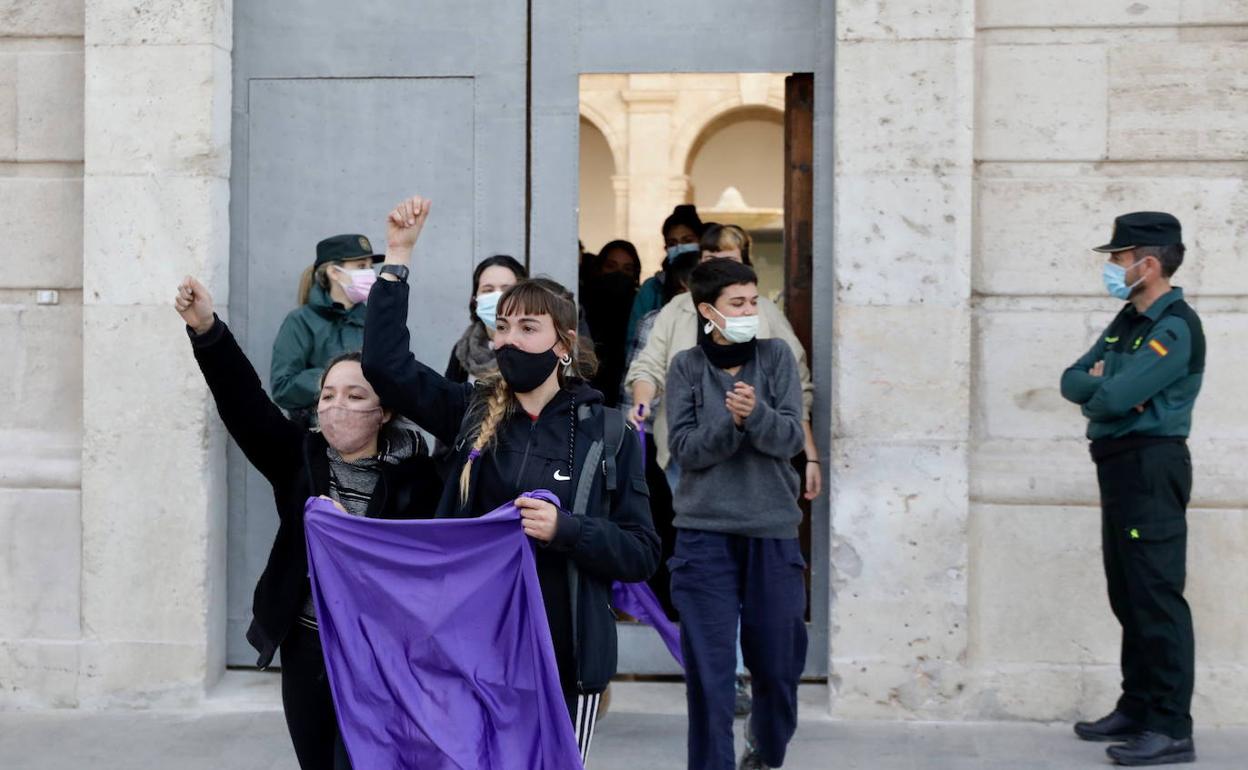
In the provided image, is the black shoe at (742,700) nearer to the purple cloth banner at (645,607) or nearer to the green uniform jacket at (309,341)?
the purple cloth banner at (645,607)

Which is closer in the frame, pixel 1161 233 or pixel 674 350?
pixel 1161 233

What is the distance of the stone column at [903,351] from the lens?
666 cm

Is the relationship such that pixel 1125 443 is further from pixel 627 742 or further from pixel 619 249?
pixel 619 249

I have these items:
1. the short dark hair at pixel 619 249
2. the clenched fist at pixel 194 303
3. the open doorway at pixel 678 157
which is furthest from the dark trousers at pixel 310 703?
the open doorway at pixel 678 157

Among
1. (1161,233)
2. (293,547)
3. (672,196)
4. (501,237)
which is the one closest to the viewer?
(293,547)

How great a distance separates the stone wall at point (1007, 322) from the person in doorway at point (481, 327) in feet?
4.38

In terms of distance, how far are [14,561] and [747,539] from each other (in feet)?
10.8

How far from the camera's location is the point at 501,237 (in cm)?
721

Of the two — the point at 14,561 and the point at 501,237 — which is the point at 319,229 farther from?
the point at 14,561

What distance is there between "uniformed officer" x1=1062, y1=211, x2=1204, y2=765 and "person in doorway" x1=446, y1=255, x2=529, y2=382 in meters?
2.06

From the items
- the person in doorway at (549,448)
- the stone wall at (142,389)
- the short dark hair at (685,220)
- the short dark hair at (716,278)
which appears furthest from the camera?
the short dark hair at (685,220)

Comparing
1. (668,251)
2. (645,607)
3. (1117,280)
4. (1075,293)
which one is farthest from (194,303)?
(668,251)

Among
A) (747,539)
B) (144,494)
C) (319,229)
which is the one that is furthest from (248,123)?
(747,539)

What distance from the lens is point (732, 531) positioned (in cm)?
556
